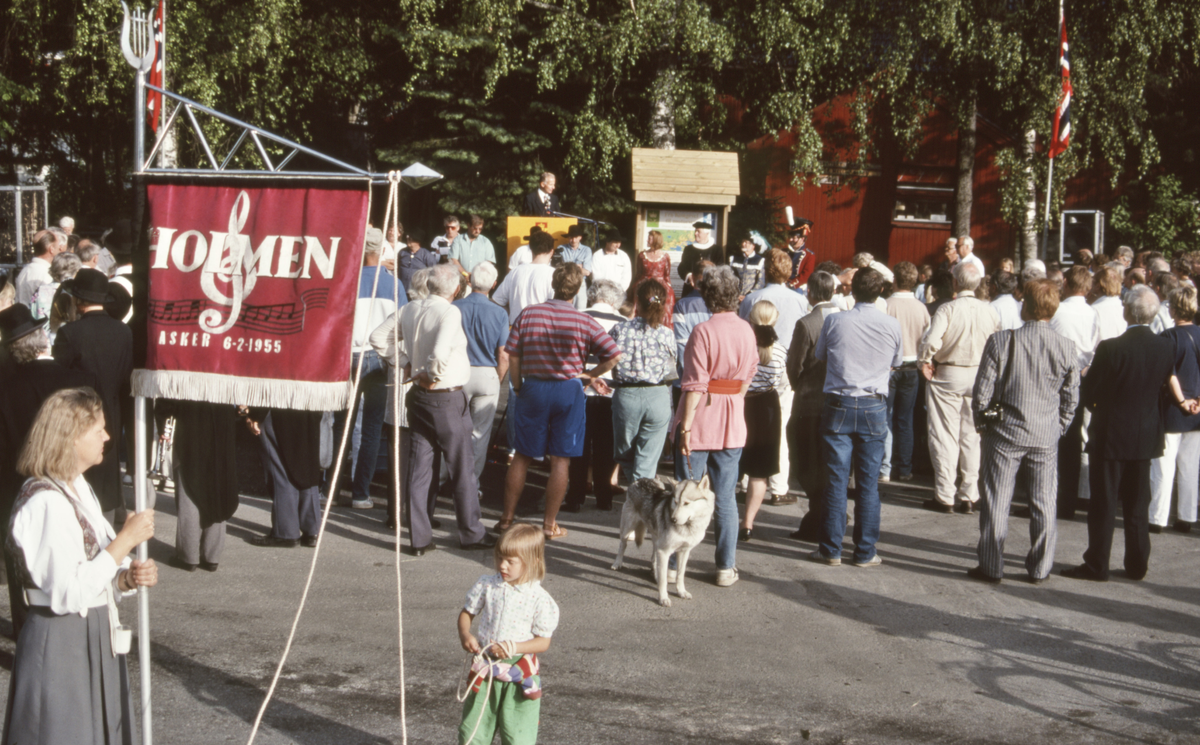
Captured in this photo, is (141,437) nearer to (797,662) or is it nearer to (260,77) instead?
(797,662)

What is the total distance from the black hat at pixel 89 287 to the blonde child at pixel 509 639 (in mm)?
3699

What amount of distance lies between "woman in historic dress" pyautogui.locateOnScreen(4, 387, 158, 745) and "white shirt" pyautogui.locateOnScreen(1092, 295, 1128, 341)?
8.31 m

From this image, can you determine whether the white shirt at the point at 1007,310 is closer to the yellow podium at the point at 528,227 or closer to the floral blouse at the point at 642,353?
the floral blouse at the point at 642,353

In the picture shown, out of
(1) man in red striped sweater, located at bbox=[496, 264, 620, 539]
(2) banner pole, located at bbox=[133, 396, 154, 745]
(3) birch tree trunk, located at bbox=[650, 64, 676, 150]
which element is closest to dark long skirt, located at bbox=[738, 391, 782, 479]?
(1) man in red striped sweater, located at bbox=[496, 264, 620, 539]

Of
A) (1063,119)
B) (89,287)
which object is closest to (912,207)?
(1063,119)

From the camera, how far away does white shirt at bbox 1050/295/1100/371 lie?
30.9 feet

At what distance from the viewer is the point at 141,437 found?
4422 mm

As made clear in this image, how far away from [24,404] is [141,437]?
5.72ft

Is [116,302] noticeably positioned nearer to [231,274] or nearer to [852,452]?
[231,274]

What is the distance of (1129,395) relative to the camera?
754 centimetres

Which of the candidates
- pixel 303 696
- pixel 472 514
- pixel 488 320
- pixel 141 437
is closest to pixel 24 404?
pixel 141 437

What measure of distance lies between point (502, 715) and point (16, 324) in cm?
375

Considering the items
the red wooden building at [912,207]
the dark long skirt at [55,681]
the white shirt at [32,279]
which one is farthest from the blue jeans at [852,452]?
the red wooden building at [912,207]

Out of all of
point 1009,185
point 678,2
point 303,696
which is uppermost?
point 678,2
